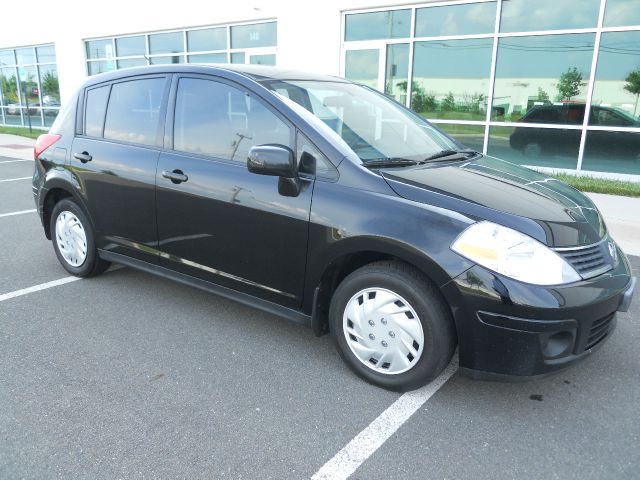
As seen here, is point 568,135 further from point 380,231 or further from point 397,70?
point 380,231

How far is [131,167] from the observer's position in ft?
12.2

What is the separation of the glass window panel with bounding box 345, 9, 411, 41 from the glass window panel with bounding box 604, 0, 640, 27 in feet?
11.9

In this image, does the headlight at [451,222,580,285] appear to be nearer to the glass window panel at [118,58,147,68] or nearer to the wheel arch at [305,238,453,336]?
the wheel arch at [305,238,453,336]

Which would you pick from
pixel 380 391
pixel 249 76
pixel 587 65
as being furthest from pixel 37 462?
pixel 587 65

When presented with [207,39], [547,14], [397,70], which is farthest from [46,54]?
[547,14]

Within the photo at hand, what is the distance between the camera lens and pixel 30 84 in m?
21.0

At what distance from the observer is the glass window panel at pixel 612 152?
9164 millimetres

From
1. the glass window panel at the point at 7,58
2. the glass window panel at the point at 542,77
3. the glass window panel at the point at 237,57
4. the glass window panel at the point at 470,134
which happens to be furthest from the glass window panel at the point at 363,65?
the glass window panel at the point at 7,58

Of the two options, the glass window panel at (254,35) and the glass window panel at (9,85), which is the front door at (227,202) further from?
the glass window panel at (9,85)

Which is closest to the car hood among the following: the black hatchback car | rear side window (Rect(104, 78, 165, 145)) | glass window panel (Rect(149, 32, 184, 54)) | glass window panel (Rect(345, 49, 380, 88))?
the black hatchback car

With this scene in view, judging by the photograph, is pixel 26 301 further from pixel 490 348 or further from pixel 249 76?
pixel 490 348

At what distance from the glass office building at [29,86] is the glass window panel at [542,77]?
1633 centimetres

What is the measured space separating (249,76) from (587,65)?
26.8 feet

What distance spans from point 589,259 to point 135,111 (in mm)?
3112
